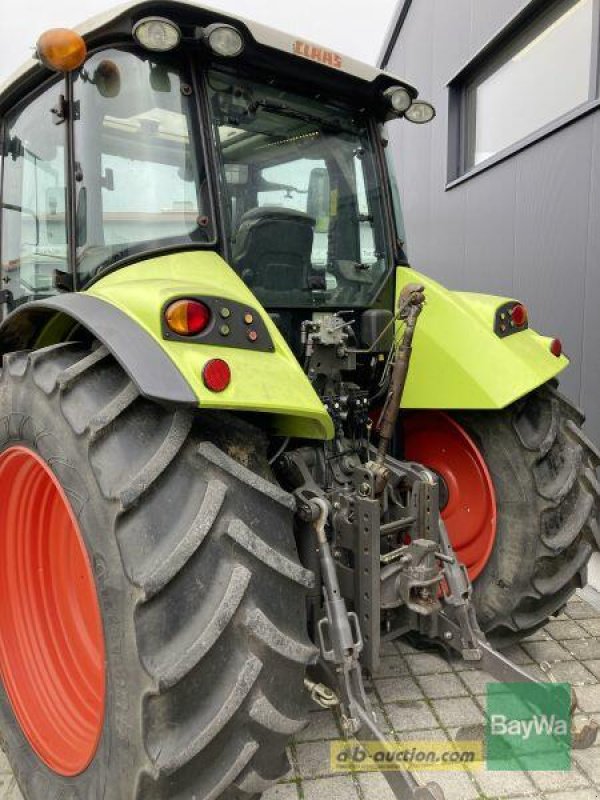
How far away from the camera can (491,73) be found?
5973mm

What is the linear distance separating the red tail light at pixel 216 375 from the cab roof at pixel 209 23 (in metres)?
1.22

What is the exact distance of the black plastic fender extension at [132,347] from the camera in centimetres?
156

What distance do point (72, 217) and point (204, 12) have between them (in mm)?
790

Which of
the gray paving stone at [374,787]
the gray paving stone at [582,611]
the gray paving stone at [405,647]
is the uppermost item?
the gray paving stone at [582,611]

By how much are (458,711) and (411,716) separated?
18cm

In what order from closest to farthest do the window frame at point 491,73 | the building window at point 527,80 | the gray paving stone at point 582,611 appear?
1. the gray paving stone at point 582,611
2. the window frame at point 491,73
3. the building window at point 527,80

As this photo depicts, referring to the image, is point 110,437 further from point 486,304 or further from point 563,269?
point 563,269

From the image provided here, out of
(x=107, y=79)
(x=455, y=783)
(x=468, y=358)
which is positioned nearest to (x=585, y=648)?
(x=455, y=783)

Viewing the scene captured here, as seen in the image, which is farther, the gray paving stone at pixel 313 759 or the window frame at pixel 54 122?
the window frame at pixel 54 122

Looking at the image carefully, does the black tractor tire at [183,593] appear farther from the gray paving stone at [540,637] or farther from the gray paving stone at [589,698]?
the gray paving stone at [540,637]

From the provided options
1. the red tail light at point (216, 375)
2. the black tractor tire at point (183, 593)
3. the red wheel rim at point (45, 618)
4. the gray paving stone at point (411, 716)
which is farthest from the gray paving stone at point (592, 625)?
the red tail light at point (216, 375)

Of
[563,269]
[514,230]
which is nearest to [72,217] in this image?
[563,269]

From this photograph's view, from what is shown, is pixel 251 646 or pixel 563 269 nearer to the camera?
pixel 251 646

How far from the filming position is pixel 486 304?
2791 mm
